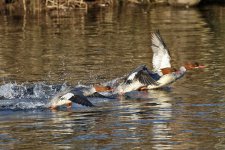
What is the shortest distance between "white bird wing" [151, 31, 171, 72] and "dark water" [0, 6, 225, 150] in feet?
1.98

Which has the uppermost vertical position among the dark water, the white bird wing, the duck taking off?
the white bird wing

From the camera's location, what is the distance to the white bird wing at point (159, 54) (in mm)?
19766

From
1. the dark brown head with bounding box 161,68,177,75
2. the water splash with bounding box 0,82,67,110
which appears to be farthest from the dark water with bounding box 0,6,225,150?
the dark brown head with bounding box 161,68,177,75

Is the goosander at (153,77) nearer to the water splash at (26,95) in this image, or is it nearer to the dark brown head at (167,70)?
the dark brown head at (167,70)

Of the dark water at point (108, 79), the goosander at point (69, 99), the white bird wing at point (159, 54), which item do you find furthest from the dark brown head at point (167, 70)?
the goosander at point (69, 99)

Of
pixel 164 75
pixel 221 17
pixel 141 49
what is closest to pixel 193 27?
pixel 221 17

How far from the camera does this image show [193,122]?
14.1 meters

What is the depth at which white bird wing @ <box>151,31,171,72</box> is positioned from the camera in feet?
64.8

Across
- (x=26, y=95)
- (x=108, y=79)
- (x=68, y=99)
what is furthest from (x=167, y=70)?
(x=68, y=99)

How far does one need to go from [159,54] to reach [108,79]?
1389 mm

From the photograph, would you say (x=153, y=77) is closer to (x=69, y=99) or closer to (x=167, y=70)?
(x=167, y=70)

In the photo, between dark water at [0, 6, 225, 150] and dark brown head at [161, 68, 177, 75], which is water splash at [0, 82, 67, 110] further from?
dark brown head at [161, 68, 177, 75]

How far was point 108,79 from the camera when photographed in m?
19.7

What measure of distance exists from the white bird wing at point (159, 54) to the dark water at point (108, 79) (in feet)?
1.98
